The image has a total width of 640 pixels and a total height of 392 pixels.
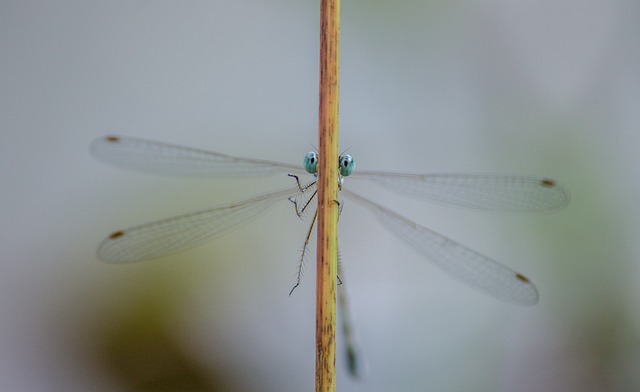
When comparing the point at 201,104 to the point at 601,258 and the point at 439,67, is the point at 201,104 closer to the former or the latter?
the point at 439,67

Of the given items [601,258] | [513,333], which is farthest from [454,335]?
[601,258]

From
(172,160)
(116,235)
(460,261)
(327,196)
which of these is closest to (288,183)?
(172,160)

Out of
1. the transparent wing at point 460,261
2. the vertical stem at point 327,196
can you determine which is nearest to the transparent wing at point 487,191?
the transparent wing at point 460,261

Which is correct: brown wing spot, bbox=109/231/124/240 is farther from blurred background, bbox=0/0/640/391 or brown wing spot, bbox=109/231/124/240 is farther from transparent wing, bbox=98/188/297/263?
blurred background, bbox=0/0/640/391

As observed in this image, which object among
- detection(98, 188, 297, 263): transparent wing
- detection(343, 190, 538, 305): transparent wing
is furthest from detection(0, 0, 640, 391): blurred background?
detection(343, 190, 538, 305): transparent wing

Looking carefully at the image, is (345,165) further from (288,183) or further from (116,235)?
(288,183)

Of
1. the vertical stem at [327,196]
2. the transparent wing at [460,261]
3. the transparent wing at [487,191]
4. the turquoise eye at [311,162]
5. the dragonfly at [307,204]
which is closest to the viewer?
the vertical stem at [327,196]

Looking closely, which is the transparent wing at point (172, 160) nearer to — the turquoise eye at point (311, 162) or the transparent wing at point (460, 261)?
the turquoise eye at point (311, 162)
